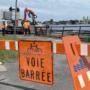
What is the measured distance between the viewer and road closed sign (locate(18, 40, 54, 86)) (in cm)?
368

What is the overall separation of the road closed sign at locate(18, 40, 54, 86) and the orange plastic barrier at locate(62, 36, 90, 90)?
1.38 ft

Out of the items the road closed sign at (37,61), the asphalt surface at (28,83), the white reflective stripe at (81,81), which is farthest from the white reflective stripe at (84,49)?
the asphalt surface at (28,83)

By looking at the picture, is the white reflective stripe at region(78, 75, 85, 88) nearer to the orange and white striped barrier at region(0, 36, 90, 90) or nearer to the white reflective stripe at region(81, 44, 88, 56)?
the orange and white striped barrier at region(0, 36, 90, 90)

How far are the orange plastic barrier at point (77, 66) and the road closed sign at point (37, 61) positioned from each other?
422 millimetres

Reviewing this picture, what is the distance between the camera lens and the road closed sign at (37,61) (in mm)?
3682

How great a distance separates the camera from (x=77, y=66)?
3344 mm

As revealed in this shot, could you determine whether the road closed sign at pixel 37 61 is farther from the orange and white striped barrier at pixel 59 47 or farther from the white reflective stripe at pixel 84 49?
the white reflective stripe at pixel 84 49

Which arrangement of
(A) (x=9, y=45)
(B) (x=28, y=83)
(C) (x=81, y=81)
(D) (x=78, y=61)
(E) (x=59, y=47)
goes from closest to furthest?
1. (C) (x=81, y=81)
2. (D) (x=78, y=61)
3. (E) (x=59, y=47)
4. (A) (x=9, y=45)
5. (B) (x=28, y=83)

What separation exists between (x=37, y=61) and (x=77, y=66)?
0.93 meters

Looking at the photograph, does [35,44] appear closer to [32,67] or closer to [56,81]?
[32,67]

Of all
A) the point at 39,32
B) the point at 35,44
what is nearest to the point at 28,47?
the point at 35,44

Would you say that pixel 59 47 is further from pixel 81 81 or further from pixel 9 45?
pixel 9 45

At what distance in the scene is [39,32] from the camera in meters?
23.5

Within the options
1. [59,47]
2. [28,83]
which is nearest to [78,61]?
[59,47]
